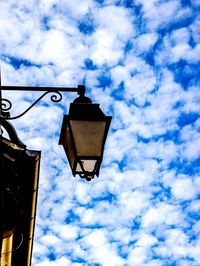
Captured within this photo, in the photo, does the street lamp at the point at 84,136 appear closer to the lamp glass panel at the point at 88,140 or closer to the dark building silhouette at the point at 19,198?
the lamp glass panel at the point at 88,140

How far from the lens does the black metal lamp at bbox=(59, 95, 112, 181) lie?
4418 mm

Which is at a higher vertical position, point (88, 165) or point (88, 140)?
point (88, 140)

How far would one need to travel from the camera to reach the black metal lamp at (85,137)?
4.42m

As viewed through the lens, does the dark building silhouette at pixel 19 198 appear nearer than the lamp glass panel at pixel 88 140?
No

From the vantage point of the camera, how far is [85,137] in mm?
4430

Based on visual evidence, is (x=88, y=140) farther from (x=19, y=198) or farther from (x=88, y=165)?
(x=19, y=198)

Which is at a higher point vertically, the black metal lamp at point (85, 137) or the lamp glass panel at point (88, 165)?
the black metal lamp at point (85, 137)

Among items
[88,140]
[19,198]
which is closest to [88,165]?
[88,140]

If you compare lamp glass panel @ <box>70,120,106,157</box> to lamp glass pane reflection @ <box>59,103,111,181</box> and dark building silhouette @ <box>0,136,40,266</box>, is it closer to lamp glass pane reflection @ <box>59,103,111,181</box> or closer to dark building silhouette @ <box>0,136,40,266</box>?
lamp glass pane reflection @ <box>59,103,111,181</box>

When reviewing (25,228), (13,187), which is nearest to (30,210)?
(25,228)

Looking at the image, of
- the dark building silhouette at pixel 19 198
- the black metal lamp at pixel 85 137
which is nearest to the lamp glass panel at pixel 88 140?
the black metal lamp at pixel 85 137

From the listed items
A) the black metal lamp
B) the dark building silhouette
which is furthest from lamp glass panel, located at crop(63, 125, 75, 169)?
the dark building silhouette

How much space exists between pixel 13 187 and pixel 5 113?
281cm

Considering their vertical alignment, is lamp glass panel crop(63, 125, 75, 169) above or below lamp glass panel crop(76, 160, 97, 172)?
above
